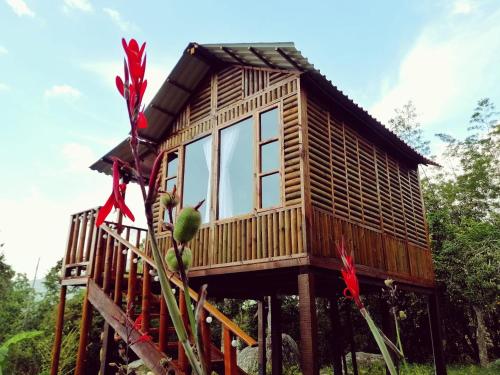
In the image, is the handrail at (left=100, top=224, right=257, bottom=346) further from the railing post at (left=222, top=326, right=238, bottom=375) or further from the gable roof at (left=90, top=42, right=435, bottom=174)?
the gable roof at (left=90, top=42, right=435, bottom=174)

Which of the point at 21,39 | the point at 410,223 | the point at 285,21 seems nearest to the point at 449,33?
the point at 285,21

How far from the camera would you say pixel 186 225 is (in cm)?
67

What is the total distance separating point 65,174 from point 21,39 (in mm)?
22332

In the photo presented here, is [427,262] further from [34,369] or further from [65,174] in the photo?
[65,174]

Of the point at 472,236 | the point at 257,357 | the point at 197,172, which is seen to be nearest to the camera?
the point at 197,172

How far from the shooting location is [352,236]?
6.92 m

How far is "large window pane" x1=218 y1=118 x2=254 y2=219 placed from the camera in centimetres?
693

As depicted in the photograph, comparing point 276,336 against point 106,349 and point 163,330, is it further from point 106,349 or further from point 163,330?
point 163,330

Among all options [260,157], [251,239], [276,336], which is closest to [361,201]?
[260,157]

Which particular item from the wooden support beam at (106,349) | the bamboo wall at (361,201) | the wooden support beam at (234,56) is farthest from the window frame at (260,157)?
the wooden support beam at (106,349)

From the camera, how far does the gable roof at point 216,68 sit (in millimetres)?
6578

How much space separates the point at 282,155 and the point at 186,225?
19.5 ft

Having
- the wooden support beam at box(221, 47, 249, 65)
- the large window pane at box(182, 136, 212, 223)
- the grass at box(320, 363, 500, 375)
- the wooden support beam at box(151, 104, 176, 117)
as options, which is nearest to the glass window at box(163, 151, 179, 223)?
the large window pane at box(182, 136, 212, 223)

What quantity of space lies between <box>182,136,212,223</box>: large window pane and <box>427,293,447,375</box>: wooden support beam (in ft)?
20.0
